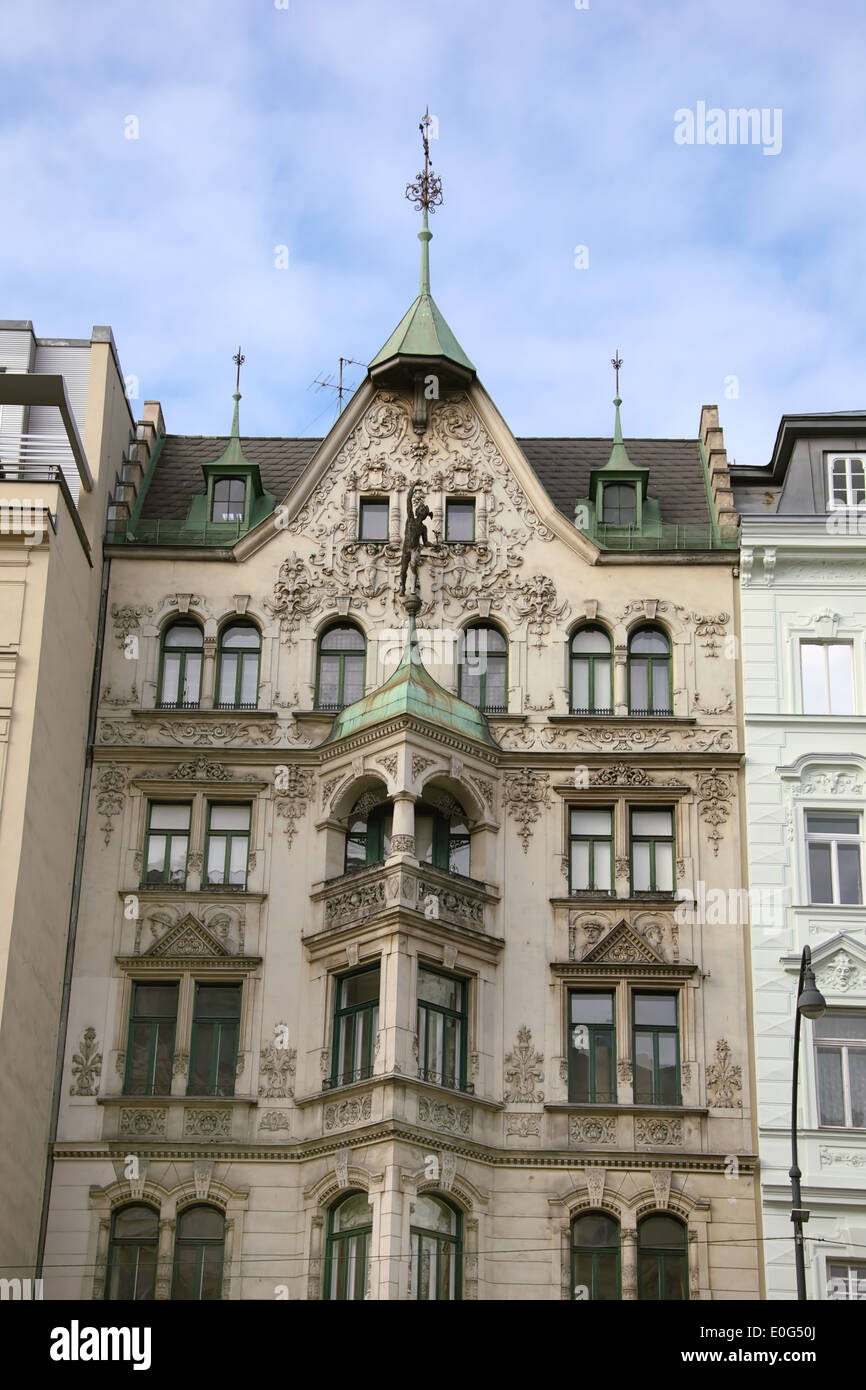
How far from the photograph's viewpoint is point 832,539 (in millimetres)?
42750

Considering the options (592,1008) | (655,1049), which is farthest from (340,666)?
(655,1049)

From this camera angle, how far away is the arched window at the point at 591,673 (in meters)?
42.6

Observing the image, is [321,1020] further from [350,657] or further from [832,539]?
[832,539]

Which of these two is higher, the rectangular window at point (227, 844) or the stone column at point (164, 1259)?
the rectangular window at point (227, 844)

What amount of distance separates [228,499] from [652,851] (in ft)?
38.9

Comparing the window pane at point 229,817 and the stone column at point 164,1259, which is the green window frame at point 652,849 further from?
the stone column at point 164,1259

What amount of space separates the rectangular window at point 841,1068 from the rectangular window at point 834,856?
232 centimetres

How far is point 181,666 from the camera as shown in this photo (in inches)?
1698

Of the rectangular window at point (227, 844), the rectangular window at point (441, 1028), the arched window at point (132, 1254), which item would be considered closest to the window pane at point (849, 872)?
the rectangular window at point (441, 1028)

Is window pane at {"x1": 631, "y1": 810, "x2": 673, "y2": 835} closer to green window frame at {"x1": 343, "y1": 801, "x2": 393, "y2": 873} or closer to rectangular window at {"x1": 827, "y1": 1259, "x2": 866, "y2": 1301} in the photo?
green window frame at {"x1": 343, "y1": 801, "x2": 393, "y2": 873}

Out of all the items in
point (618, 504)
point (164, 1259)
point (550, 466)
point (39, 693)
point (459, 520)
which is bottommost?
point (164, 1259)

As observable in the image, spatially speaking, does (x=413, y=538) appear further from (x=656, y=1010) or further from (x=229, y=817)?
(x=656, y=1010)
